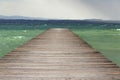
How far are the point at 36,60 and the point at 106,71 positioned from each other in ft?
7.76

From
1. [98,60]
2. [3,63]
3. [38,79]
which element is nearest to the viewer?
[38,79]

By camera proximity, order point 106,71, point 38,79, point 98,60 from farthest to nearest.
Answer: point 98,60
point 106,71
point 38,79

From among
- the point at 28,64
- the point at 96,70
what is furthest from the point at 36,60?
the point at 96,70

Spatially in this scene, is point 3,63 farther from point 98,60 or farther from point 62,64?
point 98,60

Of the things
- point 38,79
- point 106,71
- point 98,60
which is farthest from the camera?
point 98,60

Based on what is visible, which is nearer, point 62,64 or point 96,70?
point 96,70

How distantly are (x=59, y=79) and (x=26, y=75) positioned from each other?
657mm

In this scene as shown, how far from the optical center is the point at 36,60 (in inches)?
381

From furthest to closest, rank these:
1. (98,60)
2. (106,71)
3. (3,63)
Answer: (98,60), (3,63), (106,71)

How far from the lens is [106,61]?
9.31 m

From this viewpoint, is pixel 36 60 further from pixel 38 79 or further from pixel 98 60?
pixel 38 79

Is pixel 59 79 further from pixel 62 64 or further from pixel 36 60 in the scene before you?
pixel 36 60

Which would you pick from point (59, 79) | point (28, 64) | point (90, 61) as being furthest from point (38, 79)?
point (90, 61)

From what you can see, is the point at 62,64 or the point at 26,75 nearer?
the point at 26,75
